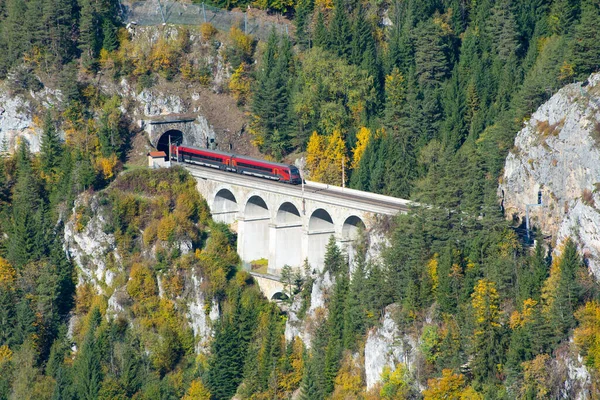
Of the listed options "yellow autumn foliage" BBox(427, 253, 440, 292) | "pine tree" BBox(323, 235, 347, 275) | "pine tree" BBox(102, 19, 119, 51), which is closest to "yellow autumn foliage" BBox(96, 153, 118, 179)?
"pine tree" BBox(102, 19, 119, 51)

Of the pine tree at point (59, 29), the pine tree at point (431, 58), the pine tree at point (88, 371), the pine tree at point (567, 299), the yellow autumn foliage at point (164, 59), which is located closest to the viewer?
the pine tree at point (567, 299)

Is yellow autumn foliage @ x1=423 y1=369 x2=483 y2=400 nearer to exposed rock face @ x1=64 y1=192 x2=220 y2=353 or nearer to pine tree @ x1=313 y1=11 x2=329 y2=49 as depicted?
exposed rock face @ x1=64 y1=192 x2=220 y2=353

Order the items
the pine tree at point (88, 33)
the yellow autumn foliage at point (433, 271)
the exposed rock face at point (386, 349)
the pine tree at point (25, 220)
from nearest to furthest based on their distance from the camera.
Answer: the exposed rock face at point (386, 349) → the yellow autumn foliage at point (433, 271) → the pine tree at point (25, 220) → the pine tree at point (88, 33)

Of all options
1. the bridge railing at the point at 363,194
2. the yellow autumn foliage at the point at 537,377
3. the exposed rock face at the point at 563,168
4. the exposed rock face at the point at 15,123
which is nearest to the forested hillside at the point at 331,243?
the yellow autumn foliage at the point at 537,377

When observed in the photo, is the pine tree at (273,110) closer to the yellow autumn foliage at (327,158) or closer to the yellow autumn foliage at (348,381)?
Result: the yellow autumn foliage at (327,158)

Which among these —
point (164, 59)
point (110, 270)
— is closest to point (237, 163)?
point (110, 270)

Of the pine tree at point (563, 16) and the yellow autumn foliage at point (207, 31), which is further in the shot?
the yellow autumn foliage at point (207, 31)

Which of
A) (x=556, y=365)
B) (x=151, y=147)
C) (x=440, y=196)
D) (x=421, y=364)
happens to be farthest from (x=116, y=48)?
(x=556, y=365)
